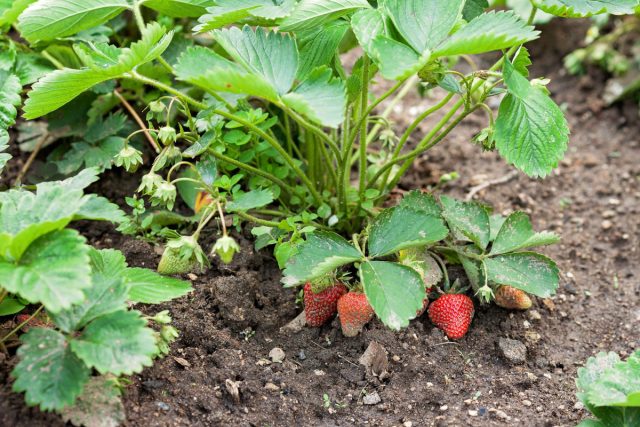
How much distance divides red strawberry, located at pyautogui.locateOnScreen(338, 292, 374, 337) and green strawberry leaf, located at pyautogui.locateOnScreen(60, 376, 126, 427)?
1.90ft

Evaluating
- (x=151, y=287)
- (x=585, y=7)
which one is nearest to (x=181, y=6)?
(x=151, y=287)

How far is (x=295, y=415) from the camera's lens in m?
1.66

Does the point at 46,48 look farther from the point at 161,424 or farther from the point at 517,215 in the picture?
the point at 517,215

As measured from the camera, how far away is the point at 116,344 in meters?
1.38

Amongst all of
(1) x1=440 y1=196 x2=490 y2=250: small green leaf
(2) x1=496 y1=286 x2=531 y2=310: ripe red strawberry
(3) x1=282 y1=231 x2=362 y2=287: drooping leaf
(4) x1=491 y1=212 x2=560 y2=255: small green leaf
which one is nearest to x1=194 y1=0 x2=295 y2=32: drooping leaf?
(3) x1=282 y1=231 x2=362 y2=287: drooping leaf

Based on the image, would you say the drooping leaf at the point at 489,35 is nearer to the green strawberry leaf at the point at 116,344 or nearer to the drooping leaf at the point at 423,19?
the drooping leaf at the point at 423,19

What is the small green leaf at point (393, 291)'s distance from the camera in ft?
5.09

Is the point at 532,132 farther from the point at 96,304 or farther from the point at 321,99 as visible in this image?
the point at 96,304

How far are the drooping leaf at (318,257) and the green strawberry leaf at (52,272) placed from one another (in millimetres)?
470

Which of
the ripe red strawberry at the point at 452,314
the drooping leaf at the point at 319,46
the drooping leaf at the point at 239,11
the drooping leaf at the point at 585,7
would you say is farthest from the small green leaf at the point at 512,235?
the drooping leaf at the point at 239,11

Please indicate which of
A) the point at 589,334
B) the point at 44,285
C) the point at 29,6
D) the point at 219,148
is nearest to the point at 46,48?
the point at 29,6

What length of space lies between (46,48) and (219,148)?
0.68 metres

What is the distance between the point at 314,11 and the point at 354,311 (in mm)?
699

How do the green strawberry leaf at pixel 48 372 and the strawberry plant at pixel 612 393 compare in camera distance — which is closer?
the green strawberry leaf at pixel 48 372
